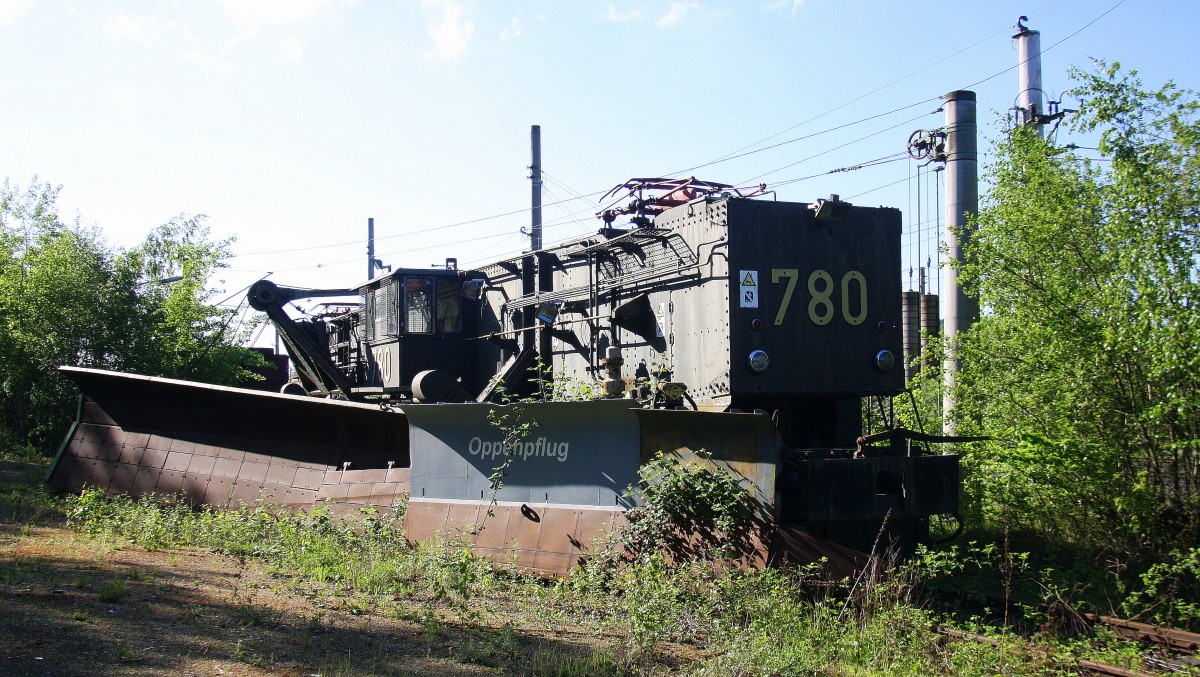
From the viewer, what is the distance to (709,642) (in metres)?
6.55

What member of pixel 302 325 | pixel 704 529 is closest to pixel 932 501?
pixel 704 529

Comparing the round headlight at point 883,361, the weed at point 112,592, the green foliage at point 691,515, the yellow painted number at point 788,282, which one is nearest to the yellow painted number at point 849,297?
the round headlight at point 883,361

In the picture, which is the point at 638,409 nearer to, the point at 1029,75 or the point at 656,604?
the point at 656,604

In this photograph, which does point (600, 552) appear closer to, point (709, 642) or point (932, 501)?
point (709, 642)

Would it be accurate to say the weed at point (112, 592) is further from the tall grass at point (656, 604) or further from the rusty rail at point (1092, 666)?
the rusty rail at point (1092, 666)

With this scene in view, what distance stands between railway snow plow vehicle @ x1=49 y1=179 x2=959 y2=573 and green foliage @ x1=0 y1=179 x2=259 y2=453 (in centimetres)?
598

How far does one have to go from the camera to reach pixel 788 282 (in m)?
8.45

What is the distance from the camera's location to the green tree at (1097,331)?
8.23 meters

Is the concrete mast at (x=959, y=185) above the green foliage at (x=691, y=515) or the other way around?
above

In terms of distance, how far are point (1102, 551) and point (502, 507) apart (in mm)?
6232

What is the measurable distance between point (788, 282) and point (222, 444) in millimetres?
8129

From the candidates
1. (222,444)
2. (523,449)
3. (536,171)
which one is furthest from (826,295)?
(536,171)

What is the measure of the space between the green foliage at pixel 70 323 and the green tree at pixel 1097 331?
50.1 ft

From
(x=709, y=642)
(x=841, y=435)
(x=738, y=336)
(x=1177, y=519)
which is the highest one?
(x=738, y=336)
